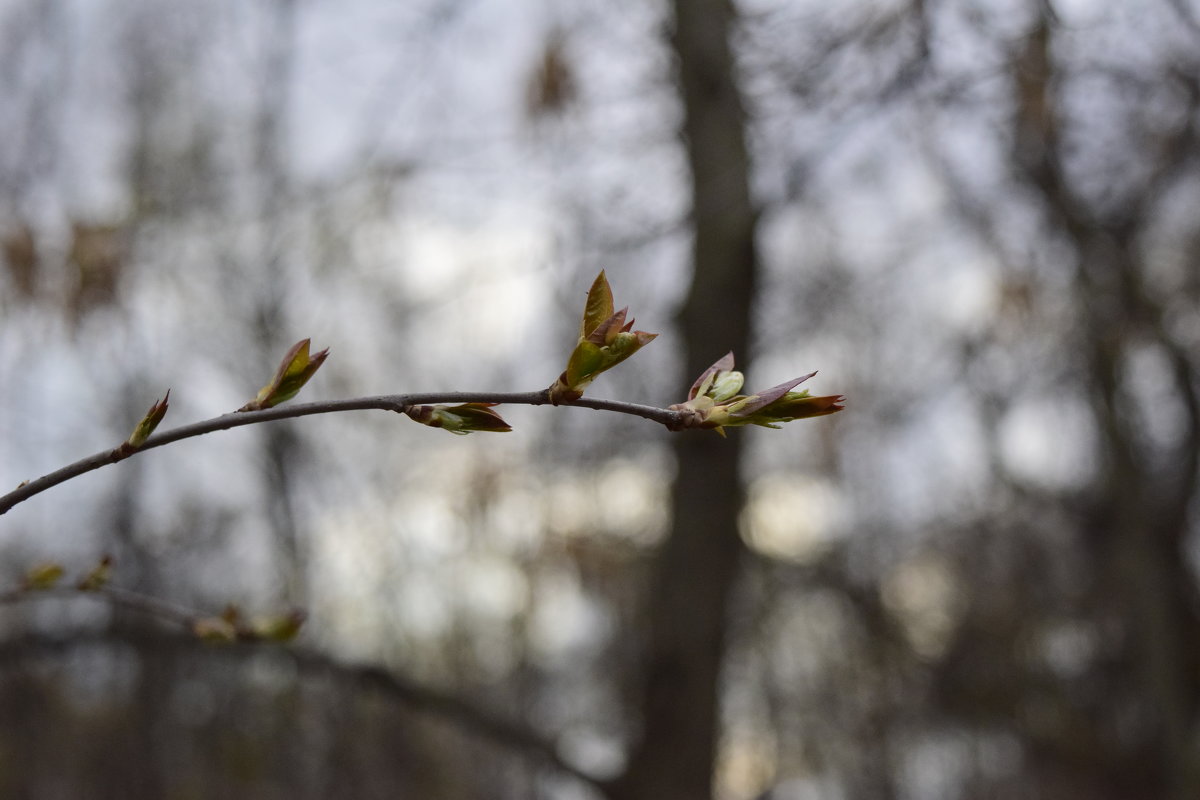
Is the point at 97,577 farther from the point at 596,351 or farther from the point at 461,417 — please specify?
the point at 596,351

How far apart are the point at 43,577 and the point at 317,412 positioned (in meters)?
0.81

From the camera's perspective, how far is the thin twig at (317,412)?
71 centimetres

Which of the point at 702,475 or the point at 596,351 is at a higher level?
the point at 702,475

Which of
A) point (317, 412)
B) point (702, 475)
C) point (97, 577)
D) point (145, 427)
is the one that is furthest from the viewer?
point (702, 475)

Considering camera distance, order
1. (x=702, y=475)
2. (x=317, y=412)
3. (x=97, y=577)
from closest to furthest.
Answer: (x=317, y=412), (x=97, y=577), (x=702, y=475)

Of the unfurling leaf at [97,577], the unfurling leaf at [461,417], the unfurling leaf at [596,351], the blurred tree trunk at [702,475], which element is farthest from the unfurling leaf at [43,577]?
the blurred tree trunk at [702,475]

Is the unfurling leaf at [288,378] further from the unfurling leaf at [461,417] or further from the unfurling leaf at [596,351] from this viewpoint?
the unfurling leaf at [596,351]

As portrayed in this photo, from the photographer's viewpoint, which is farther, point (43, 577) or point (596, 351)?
point (43, 577)

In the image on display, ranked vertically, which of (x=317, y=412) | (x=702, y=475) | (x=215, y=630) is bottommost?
(x=215, y=630)

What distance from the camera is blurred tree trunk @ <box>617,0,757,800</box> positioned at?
2.89 m

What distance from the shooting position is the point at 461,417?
835mm

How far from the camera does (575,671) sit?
986 cm

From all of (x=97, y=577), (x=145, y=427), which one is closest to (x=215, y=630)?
(x=97, y=577)

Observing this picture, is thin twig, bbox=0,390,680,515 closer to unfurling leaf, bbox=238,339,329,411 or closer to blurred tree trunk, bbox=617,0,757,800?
unfurling leaf, bbox=238,339,329,411
